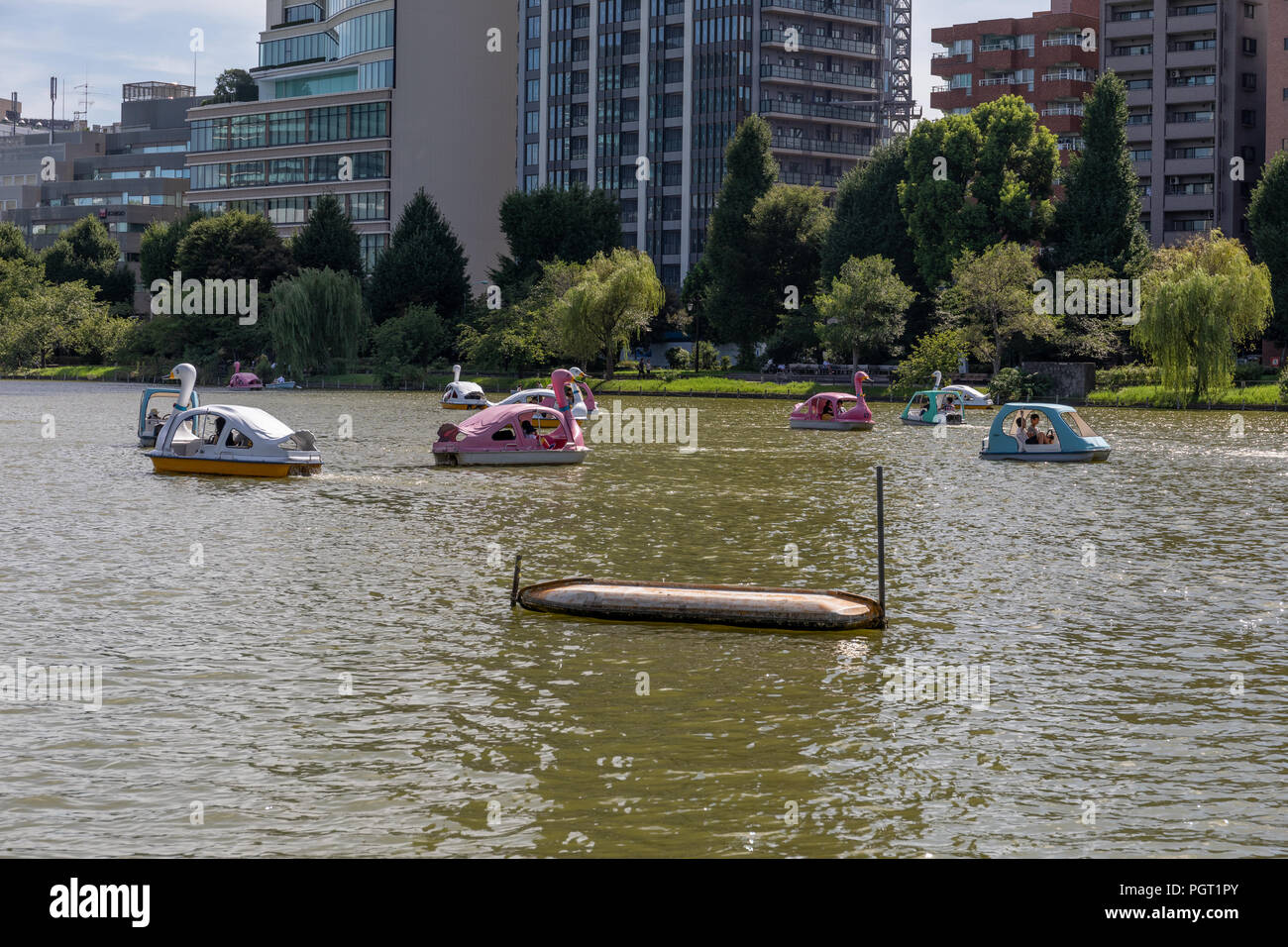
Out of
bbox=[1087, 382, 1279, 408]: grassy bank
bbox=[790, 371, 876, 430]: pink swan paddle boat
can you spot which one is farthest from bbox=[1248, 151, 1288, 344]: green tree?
bbox=[790, 371, 876, 430]: pink swan paddle boat

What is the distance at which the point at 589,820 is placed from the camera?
32.3 ft

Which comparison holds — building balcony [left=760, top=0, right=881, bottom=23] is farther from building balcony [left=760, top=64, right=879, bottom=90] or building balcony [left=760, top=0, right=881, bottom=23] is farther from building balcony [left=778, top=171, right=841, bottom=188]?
building balcony [left=778, top=171, right=841, bottom=188]

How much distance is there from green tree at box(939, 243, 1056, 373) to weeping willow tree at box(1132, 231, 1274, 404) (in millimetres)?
12801

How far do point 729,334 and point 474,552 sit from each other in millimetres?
95897

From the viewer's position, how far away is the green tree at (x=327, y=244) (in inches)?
4993

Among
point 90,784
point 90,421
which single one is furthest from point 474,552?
point 90,421

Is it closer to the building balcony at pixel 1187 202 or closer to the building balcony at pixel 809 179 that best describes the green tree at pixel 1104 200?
the building balcony at pixel 1187 202

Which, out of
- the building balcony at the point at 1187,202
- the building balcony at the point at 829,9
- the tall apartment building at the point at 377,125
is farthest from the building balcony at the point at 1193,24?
the tall apartment building at the point at 377,125

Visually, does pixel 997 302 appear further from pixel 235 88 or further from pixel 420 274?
pixel 235 88

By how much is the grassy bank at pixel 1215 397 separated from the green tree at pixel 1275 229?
1279cm

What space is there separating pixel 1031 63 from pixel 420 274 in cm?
6348

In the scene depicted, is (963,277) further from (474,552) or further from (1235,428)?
(474,552)

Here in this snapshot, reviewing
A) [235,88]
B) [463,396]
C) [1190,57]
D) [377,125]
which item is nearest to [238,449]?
[463,396]

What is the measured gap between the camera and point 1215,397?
7462cm
